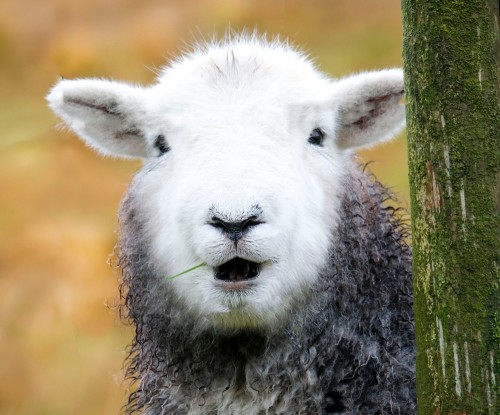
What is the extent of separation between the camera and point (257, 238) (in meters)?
4.38

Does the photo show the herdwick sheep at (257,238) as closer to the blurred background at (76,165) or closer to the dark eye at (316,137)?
the dark eye at (316,137)

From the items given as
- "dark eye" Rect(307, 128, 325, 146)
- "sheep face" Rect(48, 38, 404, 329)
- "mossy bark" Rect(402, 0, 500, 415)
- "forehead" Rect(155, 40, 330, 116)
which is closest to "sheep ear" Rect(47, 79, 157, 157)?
"sheep face" Rect(48, 38, 404, 329)

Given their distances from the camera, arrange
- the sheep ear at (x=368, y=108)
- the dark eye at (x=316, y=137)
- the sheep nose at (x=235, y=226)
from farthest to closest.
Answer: the sheep ear at (x=368, y=108) → the dark eye at (x=316, y=137) → the sheep nose at (x=235, y=226)

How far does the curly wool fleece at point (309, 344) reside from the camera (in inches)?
195

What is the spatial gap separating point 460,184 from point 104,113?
2421 mm

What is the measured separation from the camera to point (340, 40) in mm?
16391

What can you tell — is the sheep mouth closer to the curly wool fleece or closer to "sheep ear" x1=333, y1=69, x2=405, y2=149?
the curly wool fleece

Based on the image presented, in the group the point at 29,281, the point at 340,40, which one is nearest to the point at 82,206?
the point at 29,281

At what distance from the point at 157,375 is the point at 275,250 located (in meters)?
1.18

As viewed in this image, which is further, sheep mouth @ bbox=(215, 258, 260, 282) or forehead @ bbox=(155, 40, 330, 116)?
forehead @ bbox=(155, 40, 330, 116)

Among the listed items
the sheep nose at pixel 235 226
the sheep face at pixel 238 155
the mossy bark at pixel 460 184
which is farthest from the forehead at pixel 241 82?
the mossy bark at pixel 460 184

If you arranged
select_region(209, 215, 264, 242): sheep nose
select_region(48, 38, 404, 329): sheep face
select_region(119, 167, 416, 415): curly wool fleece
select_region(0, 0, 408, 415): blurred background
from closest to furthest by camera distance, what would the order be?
select_region(209, 215, 264, 242): sheep nose → select_region(48, 38, 404, 329): sheep face → select_region(119, 167, 416, 415): curly wool fleece → select_region(0, 0, 408, 415): blurred background

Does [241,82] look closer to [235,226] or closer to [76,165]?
[235,226]

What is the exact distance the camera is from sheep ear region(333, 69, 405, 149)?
5324 mm
